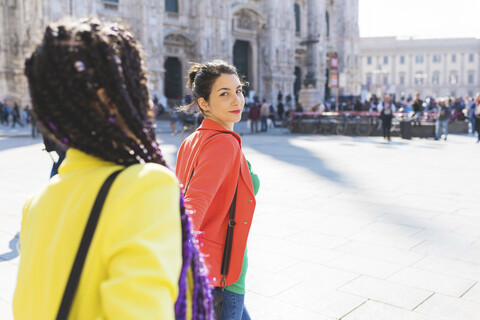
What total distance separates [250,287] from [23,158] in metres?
10.3

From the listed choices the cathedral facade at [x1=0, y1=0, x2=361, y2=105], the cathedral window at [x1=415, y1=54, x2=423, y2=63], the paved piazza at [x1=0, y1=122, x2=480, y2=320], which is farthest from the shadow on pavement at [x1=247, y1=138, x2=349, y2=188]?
the cathedral window at [x1=415, y1=54, x2=423, y2=63]

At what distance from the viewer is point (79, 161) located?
4.22ft

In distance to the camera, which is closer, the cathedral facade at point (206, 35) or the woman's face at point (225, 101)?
the woman's face at point (225, 101)

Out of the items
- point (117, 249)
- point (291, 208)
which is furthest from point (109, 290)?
point (291, 208)

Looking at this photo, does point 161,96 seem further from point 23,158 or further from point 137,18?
point 23,158

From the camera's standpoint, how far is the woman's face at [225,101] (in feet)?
8.26

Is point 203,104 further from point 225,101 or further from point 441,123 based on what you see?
point 441,123

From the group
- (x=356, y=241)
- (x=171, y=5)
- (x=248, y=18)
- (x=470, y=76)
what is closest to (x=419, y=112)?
(x=356, y=241)

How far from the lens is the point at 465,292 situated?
3939mm

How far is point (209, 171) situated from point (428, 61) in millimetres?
102970

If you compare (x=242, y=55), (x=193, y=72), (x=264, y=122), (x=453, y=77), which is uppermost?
(x=453, y=77)

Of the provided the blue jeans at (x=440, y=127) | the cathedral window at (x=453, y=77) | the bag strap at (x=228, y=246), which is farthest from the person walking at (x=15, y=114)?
the cathedral window at (x=453, y=77)

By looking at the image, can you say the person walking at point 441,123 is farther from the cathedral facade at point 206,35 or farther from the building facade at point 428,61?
the building facade at point 428,61

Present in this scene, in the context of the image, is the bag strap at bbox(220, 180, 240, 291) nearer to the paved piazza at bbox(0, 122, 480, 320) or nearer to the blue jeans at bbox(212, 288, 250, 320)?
the blue jeans at bbox(212, 288, 250, 320)
